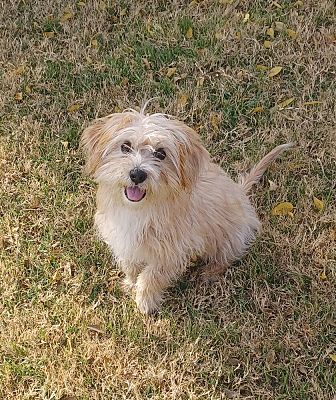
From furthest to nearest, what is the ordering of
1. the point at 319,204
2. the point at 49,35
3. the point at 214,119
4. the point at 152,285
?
the point at 49,35 < the point at 214,119 < the point at 319,204 < the point at 152,285

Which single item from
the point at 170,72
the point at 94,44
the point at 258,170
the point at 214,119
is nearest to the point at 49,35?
the point at 94,44

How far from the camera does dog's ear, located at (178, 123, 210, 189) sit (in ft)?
8.98

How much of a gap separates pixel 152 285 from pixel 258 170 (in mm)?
1020

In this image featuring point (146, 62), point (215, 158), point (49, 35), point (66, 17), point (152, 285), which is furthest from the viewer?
point (66, 17)

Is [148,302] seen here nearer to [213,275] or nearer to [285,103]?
[213,275]

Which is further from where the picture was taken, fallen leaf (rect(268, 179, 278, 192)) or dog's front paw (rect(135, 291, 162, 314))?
fallen leaf (rect(268, 179, 278, 192))

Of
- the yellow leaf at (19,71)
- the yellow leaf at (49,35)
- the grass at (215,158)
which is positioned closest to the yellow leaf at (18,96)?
the grass at (215,158)

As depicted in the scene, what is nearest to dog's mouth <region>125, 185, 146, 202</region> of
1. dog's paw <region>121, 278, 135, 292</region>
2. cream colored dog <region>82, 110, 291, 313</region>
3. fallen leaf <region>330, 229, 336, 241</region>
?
cream colored dog <region>82, 110, 291, 313</region>

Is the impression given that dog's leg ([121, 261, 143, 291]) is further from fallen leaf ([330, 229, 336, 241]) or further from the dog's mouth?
fallen leaf ([330, 229, 336, 241])

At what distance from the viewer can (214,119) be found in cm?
424

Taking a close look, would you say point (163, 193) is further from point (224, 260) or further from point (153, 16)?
point (153, 16)

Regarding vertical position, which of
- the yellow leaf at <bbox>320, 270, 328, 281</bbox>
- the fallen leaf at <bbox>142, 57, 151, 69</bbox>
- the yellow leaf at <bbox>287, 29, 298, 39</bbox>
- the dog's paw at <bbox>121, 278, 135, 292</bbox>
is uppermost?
the yellow leaf at <bbox>287, 29, 298, 39</bbox>

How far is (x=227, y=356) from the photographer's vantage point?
315 cm

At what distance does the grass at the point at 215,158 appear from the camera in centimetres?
311
